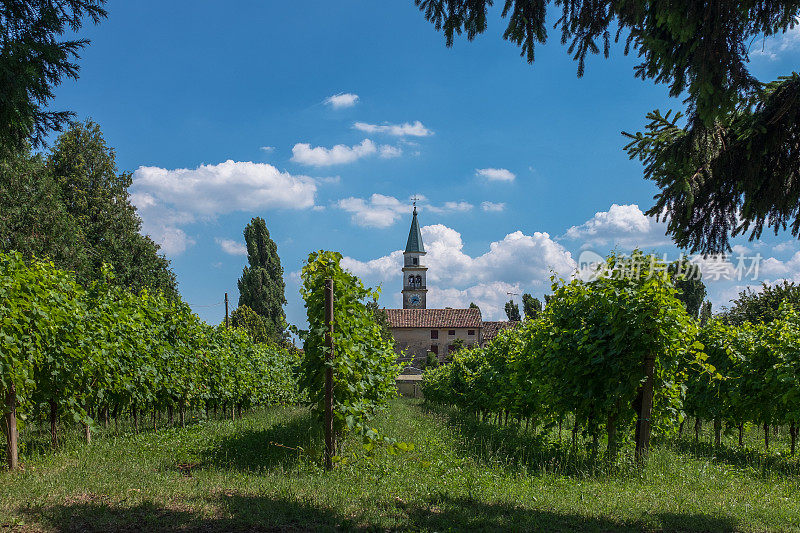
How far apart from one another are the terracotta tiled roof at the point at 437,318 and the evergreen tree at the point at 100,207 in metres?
40.3

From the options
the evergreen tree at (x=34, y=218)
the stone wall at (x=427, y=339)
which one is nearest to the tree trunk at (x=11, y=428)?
the evergreen tree at (x=34, y=218)

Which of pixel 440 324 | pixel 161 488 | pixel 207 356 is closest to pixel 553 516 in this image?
pixel 161 488

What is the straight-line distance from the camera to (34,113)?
19.4ft

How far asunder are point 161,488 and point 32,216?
20212 mm

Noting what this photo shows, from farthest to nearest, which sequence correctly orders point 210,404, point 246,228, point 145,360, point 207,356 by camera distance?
point 246,228 < point 210,404 < point 207,356 < point 145,360

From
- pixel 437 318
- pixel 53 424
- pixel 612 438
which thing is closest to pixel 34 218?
pixel 53 424

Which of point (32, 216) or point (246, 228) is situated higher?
point (246, 228)

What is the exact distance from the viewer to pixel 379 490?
616 centimetres

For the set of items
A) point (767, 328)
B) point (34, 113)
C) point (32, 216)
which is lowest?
point (767, 328)

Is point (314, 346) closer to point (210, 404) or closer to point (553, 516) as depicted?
point (553, 516)

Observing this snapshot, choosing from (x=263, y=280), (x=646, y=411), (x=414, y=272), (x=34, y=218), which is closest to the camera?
(x=646, y=411)

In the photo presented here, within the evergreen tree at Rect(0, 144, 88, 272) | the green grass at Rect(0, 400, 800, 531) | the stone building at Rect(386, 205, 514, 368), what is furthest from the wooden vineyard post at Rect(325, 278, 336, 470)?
the stone building at Rect(386, 205, 514, 368)

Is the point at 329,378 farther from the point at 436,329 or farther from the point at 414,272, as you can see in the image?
the point at 414,272

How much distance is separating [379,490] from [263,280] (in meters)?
36.4
